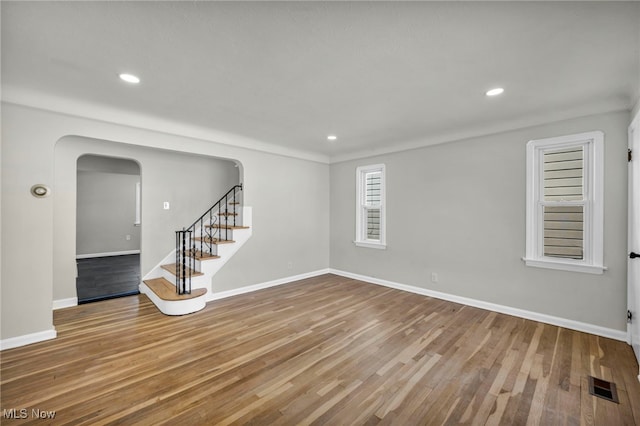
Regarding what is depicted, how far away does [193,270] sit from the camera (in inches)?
169

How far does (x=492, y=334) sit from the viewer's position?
3.06 meters

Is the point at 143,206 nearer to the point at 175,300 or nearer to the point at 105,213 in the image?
the point at 175,300

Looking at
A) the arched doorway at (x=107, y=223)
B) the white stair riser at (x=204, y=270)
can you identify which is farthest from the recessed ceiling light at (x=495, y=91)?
the arched doorway at (x=107, y=223)

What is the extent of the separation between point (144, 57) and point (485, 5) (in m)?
2.43

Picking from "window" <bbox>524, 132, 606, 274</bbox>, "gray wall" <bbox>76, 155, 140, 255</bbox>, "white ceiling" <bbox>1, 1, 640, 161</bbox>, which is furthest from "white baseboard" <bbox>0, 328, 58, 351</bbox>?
"window" <bbox>524, 132, 606, 274</bbox>

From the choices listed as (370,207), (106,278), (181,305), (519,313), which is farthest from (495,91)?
(106,278)

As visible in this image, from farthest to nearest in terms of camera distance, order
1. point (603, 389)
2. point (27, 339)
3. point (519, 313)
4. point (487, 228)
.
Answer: point (487, 228), point (519, 313), point (27, 339), point (603, 389)

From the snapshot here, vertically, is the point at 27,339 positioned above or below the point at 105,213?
below

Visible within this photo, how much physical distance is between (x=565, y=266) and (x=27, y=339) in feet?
20.0

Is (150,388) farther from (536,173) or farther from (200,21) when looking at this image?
(536,173)

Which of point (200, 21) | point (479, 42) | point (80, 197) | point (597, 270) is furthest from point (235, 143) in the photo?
point (80, 197)

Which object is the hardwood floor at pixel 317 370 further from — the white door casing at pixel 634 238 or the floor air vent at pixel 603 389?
the white door casing at pixel 634 238

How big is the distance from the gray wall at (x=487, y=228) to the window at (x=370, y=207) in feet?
0.47

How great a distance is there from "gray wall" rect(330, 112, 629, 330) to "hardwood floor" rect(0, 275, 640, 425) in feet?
1.34
